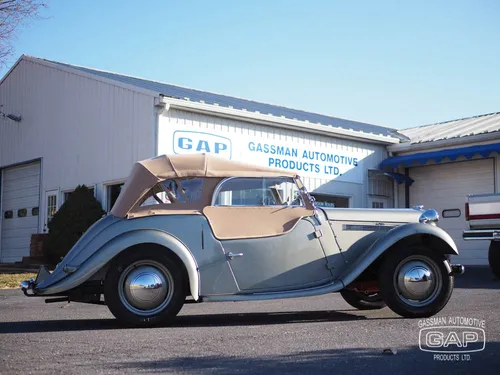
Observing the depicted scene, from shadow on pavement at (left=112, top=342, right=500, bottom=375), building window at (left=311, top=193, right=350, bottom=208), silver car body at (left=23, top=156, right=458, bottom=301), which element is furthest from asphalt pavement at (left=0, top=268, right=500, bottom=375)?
building window at (left=311, top=193, right=350, bottom=208)

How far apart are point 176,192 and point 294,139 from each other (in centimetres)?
1103

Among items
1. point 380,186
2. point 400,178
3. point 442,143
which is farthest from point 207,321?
point 380,186

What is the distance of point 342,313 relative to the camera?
7.84 metres

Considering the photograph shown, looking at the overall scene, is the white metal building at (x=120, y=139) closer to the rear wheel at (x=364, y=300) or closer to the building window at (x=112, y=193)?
the building window at (x=112, y=193)

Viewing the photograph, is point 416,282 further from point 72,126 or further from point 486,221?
point 72,126

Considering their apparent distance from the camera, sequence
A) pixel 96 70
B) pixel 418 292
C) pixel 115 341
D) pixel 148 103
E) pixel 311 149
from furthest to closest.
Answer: pixel 96 70 → pixel 311 149 → pixel 148 103 → pixel 418 292 → pixel 115 341

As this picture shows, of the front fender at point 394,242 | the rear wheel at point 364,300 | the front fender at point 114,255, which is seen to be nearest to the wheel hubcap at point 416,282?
the front fender at point 394,242

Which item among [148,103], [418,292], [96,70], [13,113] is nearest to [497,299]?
[418,292]

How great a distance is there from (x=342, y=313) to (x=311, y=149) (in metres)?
10.8

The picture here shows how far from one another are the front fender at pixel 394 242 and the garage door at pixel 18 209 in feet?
48.1

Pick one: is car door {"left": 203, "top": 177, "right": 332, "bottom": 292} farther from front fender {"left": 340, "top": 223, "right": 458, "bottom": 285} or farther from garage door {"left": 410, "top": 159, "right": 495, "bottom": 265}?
garage door {"left": 410, "top": 159, "right": 495, "bottom": 265}

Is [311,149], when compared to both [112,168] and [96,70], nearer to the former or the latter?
[112,168]

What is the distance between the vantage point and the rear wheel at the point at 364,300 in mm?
8031

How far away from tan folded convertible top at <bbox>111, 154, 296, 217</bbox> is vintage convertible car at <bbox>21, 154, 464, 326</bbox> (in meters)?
0.01
